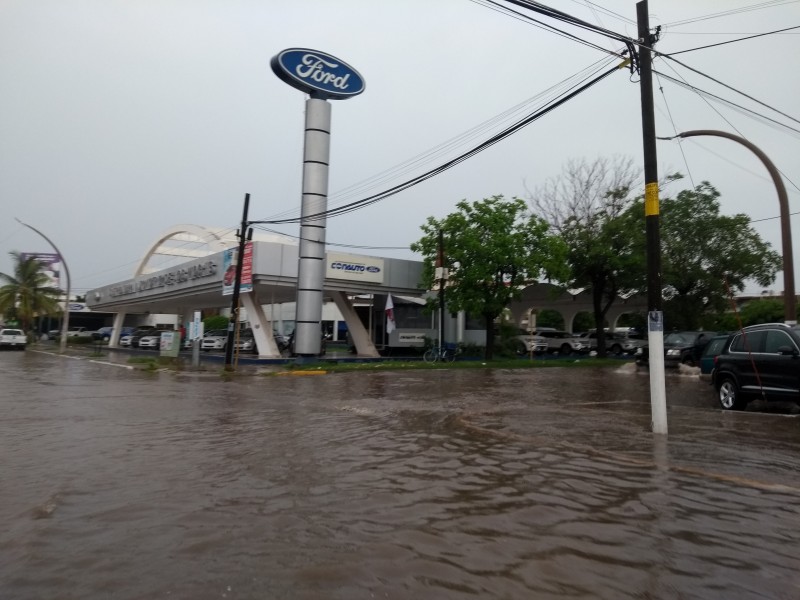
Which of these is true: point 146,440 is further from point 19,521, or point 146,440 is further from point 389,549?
point 389,549

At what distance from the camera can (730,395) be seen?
12578 millimetres

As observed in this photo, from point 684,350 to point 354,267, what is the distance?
51.5 feet

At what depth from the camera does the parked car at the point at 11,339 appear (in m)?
42.2

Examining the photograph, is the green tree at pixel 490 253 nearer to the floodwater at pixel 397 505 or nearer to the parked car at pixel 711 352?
the parked car at pixel 711 352

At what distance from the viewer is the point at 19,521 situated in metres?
5.17

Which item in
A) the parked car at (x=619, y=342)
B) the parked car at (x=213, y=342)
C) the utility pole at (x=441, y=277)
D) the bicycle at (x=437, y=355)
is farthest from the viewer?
the parked car at (x=213, y=342)

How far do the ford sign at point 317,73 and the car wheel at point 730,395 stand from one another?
2216cm

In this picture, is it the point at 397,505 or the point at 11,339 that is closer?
the point at 397,505

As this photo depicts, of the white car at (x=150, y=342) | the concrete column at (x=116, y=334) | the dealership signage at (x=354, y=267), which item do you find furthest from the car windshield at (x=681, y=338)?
the concrete column at (x=116, y=334)

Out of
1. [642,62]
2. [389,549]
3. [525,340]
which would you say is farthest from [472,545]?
[525,340]

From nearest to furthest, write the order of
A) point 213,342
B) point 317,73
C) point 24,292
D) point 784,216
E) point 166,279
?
1. point 784,216
2. point 317,73
3. point 166,279
4. point 213,342
5. point 24,292

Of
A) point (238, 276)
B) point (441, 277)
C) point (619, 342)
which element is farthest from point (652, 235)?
point (619, 342)

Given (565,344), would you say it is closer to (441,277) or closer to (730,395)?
(441,277)

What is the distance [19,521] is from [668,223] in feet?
106
